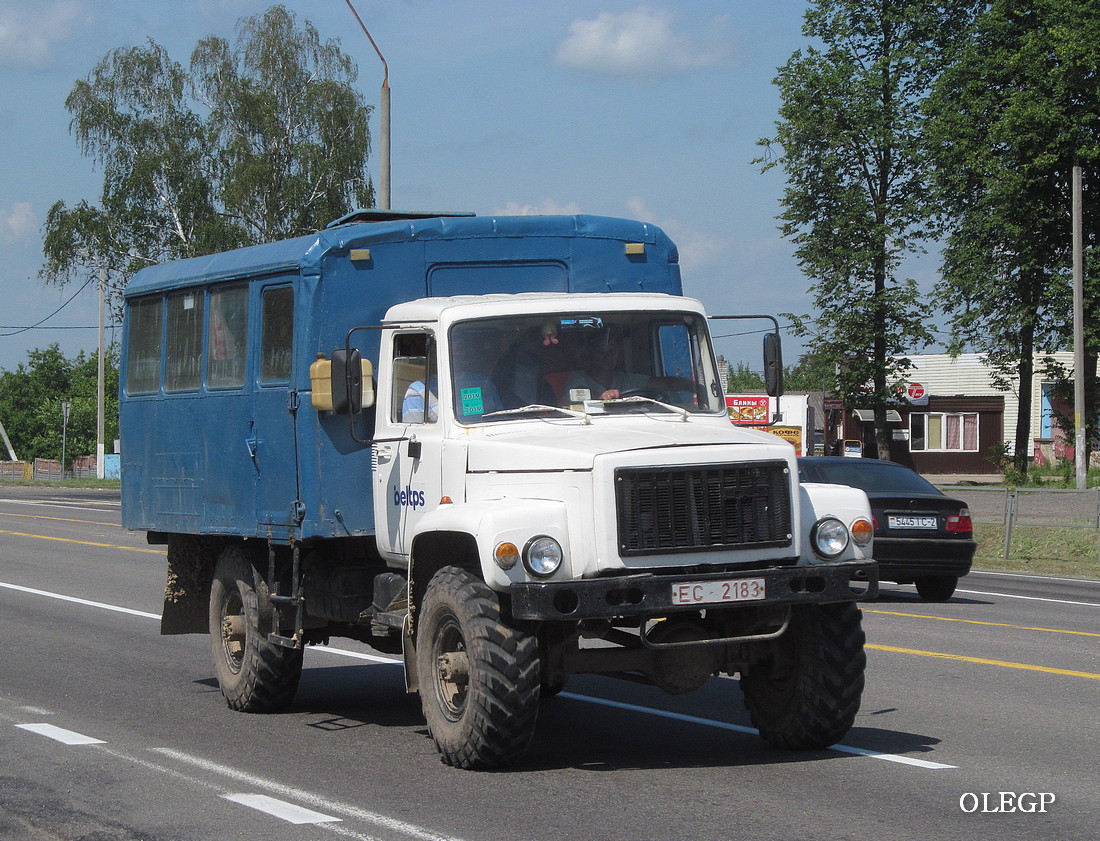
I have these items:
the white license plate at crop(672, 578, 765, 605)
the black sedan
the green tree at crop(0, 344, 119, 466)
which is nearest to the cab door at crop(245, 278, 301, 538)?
the white license plate at crop(672, 578, 765, 605)

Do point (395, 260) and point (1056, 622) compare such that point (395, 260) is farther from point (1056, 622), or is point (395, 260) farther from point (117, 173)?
point (117, 173)

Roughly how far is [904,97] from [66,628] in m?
38.2

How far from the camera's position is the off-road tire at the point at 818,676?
805 cm

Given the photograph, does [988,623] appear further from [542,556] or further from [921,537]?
[542,556]

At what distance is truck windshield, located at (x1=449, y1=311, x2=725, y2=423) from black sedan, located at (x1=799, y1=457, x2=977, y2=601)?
9239 millimetres

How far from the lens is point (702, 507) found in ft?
24.8

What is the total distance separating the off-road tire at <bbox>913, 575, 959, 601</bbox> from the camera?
59.6ft

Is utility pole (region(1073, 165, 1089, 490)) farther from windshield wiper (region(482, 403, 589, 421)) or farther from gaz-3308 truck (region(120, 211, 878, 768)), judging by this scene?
windshield wiper (region(482, 403, 589, 421))

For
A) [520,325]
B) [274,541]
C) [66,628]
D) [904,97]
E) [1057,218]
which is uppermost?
[904,97]

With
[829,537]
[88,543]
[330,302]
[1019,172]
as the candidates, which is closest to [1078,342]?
[1019,172]

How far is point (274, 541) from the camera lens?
982 centimetres

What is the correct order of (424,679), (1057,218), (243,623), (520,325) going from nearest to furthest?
1. (424,679)
2. (520,325)
3. (243,623)
4. (1057,218)

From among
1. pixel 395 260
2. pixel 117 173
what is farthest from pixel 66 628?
pixel 117 173

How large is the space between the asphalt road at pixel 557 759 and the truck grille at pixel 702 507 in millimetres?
1163
